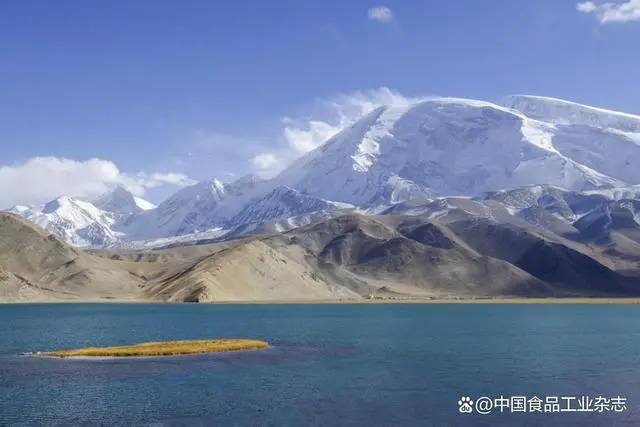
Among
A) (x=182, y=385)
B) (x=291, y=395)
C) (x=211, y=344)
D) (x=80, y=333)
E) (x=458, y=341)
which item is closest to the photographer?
(x=291, y=395)

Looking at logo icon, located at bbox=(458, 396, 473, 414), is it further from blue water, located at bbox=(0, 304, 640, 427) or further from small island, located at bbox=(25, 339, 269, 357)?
small island, located at bbox=(25, 339, 269, 357)

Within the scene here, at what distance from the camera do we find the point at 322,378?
8175 centimetres

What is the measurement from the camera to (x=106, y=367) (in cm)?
8950

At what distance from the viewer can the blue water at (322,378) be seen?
61.6m

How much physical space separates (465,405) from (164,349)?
1989 inches

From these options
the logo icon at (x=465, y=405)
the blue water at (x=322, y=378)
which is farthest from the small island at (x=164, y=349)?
the logo icon at (x=465, y=405)

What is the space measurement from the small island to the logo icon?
45.9m

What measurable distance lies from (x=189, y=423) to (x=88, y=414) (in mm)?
9036

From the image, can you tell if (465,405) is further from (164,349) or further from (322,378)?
(164,349)

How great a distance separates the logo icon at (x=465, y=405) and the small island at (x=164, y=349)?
45.9 metres

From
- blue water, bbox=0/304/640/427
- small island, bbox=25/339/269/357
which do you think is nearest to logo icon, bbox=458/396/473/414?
blue water, bbox=0/304/640/427

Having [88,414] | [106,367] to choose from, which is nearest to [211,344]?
[106,367]

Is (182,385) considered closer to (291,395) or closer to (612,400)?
(291,395)

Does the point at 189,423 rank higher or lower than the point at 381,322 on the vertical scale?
lower
